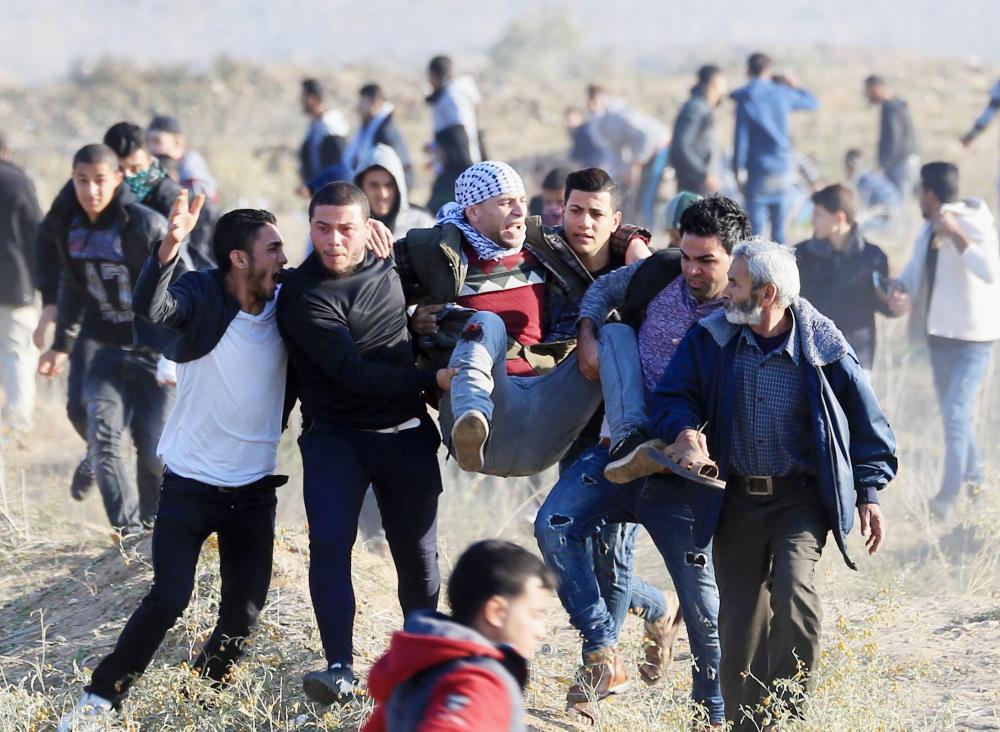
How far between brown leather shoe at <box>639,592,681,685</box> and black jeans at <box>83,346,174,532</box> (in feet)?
8.72

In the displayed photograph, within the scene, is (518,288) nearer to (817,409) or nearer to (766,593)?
(817,409)

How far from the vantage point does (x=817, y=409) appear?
480 centimetres

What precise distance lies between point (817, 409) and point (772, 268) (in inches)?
19.0

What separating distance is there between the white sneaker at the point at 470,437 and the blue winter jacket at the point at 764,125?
8.15m

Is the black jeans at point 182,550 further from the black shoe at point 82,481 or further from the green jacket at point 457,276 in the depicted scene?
the black shoe at point 82,481

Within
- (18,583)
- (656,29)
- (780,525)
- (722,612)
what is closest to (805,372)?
(780,525)

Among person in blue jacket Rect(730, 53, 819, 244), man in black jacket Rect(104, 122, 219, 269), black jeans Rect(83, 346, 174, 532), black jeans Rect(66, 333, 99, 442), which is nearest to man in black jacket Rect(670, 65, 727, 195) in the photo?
person in blue jacket Rect(730, 53, 819, 244)

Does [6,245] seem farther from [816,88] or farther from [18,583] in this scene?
[816,88]

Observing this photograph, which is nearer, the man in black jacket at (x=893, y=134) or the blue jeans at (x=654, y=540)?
the blue jeans at (x=654, y=540)

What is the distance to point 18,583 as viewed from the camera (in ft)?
→ 23.6

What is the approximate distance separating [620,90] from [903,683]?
3363 cm

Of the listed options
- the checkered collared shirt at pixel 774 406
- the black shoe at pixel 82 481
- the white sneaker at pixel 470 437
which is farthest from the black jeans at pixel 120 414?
the checkered collared shirt at pixel 774 406

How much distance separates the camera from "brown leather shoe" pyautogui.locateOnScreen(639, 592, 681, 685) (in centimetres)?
579

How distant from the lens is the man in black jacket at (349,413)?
5082 millimetres
